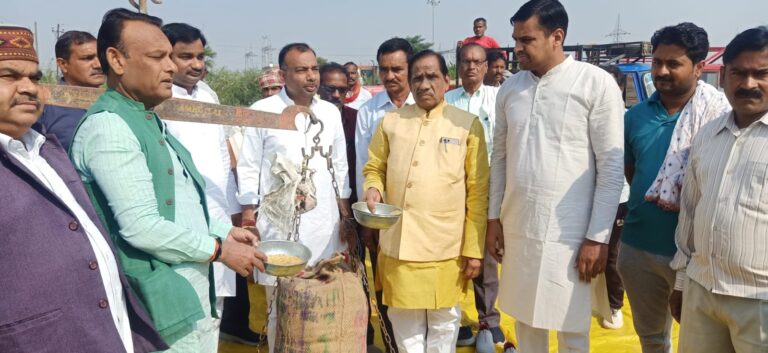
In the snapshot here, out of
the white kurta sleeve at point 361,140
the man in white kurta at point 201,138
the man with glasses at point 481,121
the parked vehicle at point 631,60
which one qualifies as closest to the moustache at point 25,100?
the man in white kurta at point 201,138

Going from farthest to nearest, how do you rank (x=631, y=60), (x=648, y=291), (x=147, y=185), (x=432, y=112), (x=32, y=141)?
1. (x=631, y=60)
2. (x=432, y=112)
3. (x=648, y=291)
4. (x=147, y=185)
5. (x=32, y=141)

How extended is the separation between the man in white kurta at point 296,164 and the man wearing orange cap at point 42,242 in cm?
165

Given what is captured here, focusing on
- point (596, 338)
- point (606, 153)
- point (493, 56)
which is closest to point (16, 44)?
point (606, 153)

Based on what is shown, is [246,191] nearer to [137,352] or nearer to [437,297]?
[437,297]

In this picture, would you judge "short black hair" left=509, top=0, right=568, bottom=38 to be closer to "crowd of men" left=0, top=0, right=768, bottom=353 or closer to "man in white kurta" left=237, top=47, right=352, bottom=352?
"crowd of men" left=0, top=0, right=768, bottom=353

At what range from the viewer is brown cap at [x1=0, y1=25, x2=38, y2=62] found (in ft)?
5.08

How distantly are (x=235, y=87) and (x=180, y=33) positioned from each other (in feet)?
114

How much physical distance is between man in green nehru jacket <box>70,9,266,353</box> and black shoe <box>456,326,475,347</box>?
2375 millimetres

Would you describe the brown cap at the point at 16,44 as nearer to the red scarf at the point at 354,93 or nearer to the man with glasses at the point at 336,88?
the man with glasses at the point at 336,88

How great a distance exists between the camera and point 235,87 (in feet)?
120

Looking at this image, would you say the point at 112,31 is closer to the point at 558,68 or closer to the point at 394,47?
the point at 558,68

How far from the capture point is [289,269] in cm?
234

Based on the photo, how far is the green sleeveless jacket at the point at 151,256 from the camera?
186cm

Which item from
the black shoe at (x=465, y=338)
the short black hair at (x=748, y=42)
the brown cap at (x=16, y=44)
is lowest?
the black shoe at (x=465, y=338)
